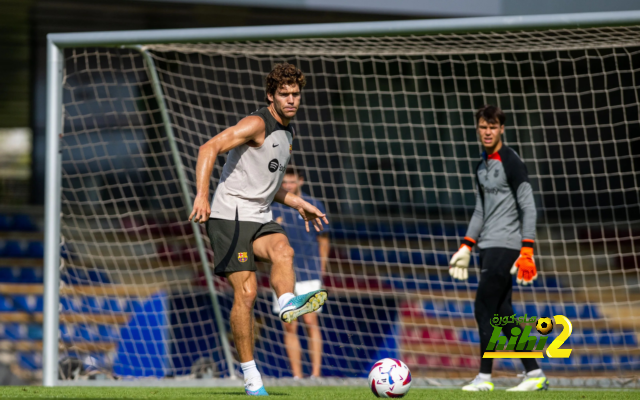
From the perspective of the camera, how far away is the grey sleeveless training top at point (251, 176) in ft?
14.6

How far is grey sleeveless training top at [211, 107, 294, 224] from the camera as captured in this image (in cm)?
446

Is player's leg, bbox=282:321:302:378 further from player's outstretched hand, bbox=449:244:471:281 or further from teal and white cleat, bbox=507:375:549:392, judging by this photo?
teal and white cleat, bbox=507:375:549:392

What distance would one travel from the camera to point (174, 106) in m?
11.0

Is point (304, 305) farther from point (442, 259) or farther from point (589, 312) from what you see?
point (589, 312)

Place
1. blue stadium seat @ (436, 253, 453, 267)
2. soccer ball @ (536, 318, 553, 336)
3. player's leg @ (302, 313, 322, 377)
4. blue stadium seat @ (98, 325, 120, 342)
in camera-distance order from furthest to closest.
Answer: blue stadium seat @ (436, 253, 453, 267), blue stadium seat @ (98, 325, 120, 342), player's leg @ (302, 313, 322, 377), soccer ball @ (536, 318, 553, 336)

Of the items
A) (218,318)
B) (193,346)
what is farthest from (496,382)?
(193,346)

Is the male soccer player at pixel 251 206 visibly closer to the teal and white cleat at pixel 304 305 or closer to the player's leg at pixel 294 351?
the teal and white cleat at pixel 304 305

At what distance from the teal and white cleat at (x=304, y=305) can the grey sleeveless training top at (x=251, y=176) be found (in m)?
0.67

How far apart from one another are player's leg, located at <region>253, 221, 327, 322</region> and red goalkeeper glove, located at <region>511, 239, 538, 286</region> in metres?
1.59

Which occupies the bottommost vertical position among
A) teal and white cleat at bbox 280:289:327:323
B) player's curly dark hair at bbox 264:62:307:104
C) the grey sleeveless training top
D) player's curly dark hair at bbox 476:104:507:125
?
teal and white cleat at bbox 280:289:327:323

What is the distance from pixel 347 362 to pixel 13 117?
10.0m

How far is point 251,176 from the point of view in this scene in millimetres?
4496

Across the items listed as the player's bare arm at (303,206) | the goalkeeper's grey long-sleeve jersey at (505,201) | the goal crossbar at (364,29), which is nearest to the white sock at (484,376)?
the goalkeeper's grey long-sleeve jersey at (505,201)

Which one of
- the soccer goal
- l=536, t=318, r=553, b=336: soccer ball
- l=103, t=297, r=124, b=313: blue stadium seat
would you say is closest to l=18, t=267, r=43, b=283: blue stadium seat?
the soccer goal
